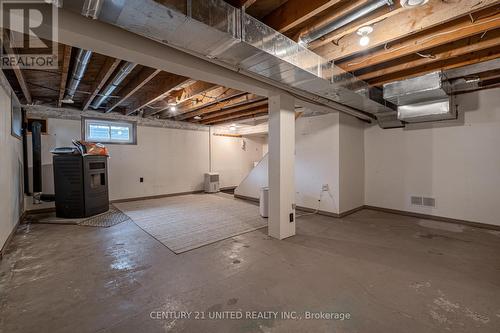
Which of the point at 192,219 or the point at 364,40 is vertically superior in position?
the point at 364,40

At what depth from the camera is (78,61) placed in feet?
8.64

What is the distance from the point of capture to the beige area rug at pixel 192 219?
3156 millimetres

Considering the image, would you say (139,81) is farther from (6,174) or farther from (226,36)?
(226,36)

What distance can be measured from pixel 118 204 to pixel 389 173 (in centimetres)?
612

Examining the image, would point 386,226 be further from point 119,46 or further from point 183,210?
point 119,46

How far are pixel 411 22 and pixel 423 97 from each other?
1.64m

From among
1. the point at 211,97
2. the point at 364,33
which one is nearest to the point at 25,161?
the point at 211,97

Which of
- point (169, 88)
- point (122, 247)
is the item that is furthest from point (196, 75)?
point (122, 247)

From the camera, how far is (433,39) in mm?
2160

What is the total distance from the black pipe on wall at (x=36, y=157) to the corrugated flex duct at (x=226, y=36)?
4.33 m

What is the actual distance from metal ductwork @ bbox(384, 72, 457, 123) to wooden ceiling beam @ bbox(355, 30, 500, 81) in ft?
0.86

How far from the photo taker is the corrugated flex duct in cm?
135
